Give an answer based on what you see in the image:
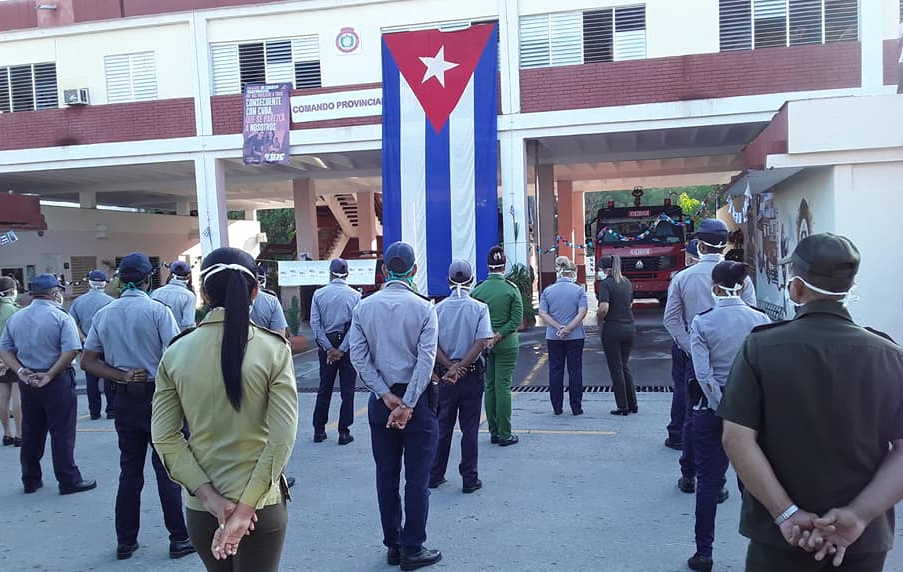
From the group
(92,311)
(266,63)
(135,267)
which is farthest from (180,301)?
(266,63)

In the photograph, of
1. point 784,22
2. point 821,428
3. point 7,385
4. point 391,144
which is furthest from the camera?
point 391,144

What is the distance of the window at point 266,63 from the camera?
17.5 metres

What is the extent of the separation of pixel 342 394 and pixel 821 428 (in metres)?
5.70

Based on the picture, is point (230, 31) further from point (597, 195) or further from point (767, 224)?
point (597, 195)

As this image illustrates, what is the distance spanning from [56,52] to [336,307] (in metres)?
15.2

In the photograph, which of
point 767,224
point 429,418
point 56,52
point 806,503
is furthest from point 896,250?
point 56,52

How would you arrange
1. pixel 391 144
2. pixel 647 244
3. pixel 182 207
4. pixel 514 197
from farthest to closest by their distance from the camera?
pixel 182 207 → pixel 647 244 → pixel 514 197 → pixel 391 144

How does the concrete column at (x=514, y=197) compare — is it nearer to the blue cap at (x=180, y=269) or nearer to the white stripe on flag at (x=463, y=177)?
the white stripe on flag at (x=463, y=177)

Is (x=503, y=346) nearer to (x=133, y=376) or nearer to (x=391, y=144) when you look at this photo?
(x=133, y=376)

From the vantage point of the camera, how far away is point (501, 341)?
702cm

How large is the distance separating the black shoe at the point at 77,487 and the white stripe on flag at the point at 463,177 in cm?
971

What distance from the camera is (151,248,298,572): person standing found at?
2699mm

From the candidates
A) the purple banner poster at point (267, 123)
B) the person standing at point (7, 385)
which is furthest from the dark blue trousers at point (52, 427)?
the purple banner poster at point (267, 123)

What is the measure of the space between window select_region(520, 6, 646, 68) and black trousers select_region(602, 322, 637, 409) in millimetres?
9675
